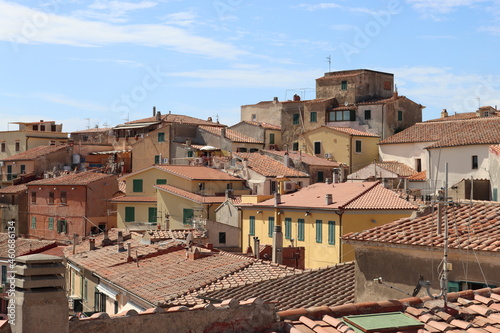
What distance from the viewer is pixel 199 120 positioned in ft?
Result: 198

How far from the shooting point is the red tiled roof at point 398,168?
43.0m

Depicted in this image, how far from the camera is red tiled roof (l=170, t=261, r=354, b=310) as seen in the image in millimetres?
16188

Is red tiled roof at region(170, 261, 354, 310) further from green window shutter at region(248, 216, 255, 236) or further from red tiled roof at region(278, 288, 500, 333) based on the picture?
green window shutter at region(248, 216, 255, 236)

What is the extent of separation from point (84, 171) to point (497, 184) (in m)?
31.0

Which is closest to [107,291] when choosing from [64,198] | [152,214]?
[152,214]

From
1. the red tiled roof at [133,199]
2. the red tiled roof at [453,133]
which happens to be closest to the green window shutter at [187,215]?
the red tiled roof at [133,199]

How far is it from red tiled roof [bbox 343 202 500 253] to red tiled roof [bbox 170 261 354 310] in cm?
207

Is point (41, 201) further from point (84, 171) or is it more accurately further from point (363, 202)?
point (363, 202)

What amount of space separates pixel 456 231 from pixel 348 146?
35465mm

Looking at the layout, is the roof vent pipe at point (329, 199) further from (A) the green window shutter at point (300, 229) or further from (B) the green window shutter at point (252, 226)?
(B) the green window shutter at point (252, 226)

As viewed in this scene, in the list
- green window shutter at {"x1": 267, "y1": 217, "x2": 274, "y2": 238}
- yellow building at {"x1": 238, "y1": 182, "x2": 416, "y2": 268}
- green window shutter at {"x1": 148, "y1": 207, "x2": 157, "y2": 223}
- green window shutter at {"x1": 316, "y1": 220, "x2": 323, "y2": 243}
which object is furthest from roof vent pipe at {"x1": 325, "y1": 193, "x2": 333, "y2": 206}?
green window shutter at {"x1": 148, "y1": 207, "x2": 157, "y2": 223}

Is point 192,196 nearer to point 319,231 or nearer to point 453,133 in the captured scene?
point 319,231

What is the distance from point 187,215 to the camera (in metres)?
39.5

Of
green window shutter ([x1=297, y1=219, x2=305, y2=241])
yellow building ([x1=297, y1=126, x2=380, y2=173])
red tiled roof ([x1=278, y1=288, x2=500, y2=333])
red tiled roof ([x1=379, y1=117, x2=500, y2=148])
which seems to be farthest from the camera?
yellow building ([x1=297, y1=126, x2=380, y2=173])
